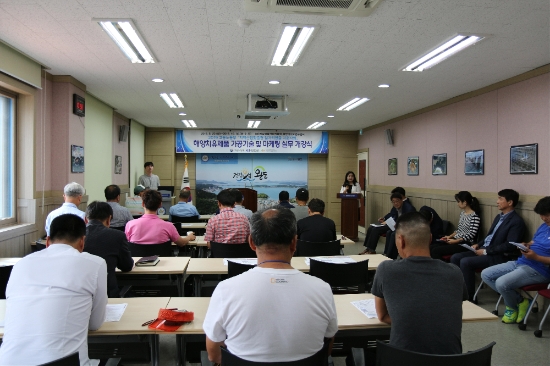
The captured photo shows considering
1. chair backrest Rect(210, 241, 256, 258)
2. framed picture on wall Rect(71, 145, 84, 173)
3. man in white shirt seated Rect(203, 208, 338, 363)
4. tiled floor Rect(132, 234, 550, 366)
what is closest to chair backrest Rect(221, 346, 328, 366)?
man in white shirt seated Rect(203, 208, 338, 363)

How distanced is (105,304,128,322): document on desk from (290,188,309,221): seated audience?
3786mm

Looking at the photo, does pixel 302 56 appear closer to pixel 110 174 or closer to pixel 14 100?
pixel 14 100

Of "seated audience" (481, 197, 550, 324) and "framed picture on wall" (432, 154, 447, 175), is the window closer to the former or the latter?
"seated audience" (481, 197, 550, 324)

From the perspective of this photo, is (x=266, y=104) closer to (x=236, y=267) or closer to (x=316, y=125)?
(x=316, y=125)

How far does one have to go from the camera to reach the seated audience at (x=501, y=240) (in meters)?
4.83

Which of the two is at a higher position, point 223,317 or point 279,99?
point 279,99

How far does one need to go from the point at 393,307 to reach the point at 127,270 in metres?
2.11

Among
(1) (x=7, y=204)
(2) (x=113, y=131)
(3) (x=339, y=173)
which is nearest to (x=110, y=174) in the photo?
(2) (x=113, y=131)

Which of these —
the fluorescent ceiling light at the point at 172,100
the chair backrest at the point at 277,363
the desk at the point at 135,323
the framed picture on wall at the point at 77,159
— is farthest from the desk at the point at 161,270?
the fluorescent ceiling light at the point at 172,100

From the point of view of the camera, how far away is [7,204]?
505cm

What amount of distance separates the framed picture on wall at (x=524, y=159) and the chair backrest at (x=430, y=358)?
4.24 meters

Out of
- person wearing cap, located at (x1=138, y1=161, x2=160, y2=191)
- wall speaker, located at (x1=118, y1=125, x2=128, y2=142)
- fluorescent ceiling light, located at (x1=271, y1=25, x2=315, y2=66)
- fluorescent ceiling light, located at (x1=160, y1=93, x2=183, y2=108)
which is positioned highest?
fluorescent ceiling light, located at (x1=271, y1=25, x2=315, y2=66)

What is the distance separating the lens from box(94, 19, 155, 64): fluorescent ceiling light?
3735mm

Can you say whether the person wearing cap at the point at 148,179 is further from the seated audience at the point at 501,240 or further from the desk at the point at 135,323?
the desk at the point at 135,323
